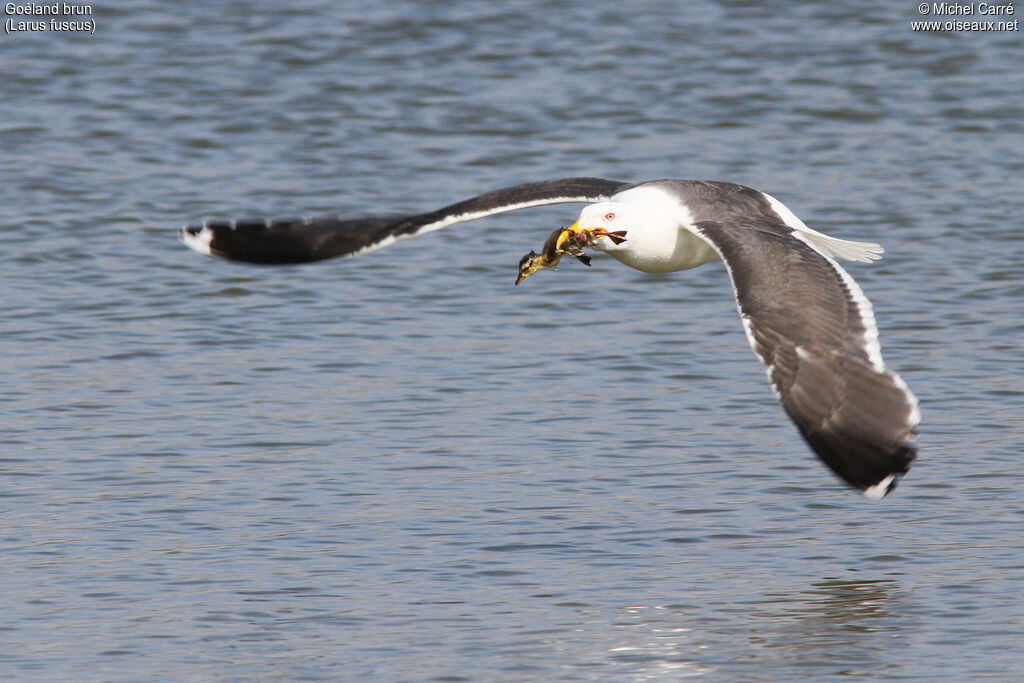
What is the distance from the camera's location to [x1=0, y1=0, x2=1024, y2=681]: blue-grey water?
26.5 ft

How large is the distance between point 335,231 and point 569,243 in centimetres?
129

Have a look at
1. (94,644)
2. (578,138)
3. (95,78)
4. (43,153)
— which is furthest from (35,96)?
(94,644)

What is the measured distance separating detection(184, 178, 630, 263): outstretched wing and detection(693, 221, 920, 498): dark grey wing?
147cm

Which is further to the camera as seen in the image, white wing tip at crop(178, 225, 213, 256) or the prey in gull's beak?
white wing tip at crop(178, 225, 213, 256)

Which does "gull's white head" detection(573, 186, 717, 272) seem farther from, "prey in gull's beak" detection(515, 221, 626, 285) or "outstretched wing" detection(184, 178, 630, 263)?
"outstretched wing" detection(184, 178, 630, 263)

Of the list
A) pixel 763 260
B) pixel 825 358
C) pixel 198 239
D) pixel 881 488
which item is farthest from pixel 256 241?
pixel 881 488

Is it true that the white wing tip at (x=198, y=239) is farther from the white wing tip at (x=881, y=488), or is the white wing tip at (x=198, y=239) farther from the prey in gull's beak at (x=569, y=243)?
the white wing tip at (x=881, y=488)

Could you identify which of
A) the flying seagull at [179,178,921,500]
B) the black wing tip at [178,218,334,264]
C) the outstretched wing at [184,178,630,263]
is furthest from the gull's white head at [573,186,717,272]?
the black wing tip at [178,218,334,264]

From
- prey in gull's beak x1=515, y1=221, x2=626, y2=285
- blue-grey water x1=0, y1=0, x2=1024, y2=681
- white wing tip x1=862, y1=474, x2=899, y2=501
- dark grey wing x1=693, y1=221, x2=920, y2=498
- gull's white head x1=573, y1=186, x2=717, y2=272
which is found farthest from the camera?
gull's white head x1=573, y1=186, x2=717, y2=272

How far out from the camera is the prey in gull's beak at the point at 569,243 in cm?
945

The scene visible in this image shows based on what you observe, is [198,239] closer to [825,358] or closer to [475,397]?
[475,397]

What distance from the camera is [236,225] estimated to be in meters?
10.2

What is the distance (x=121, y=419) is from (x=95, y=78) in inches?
434

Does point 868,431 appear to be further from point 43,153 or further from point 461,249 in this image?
point 43,153
